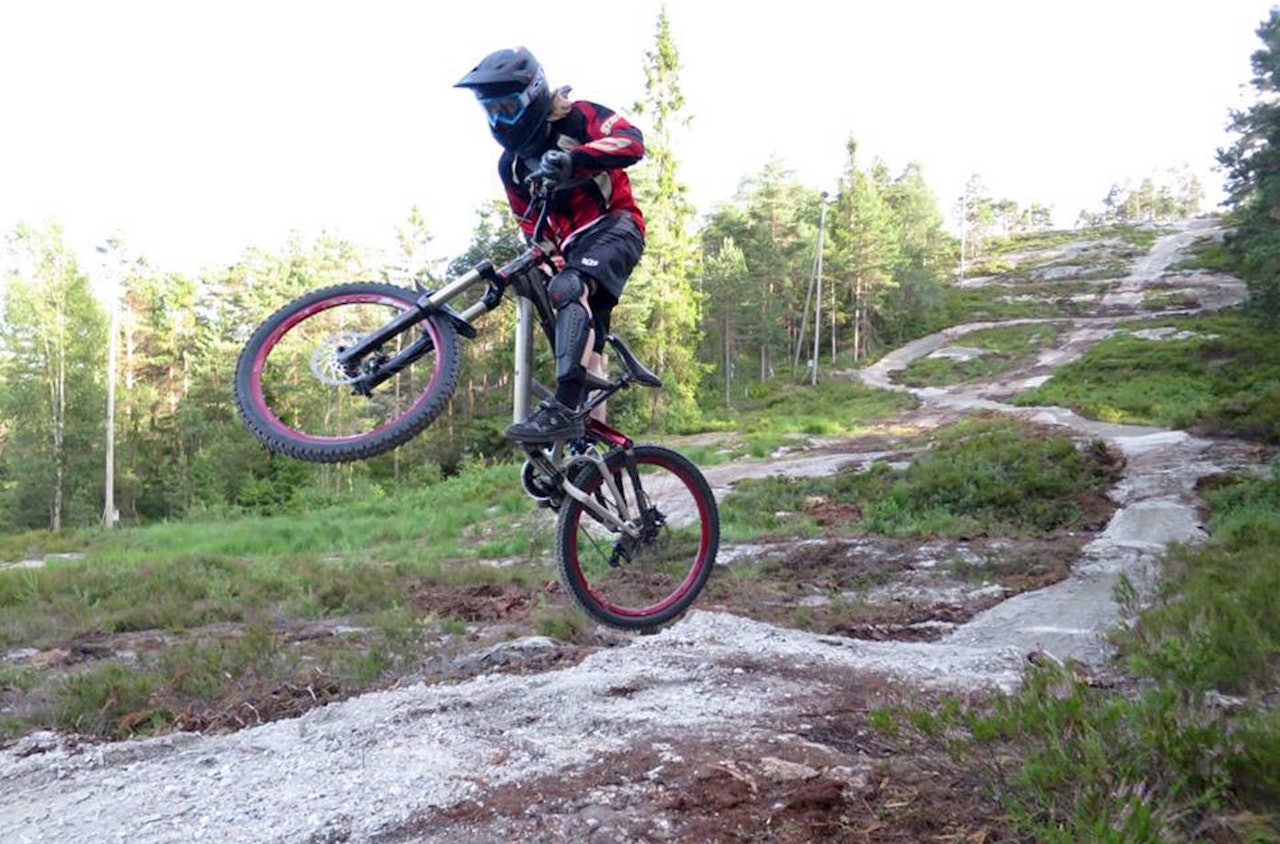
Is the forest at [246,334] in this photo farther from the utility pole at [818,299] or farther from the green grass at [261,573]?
the green grass at [261,573]

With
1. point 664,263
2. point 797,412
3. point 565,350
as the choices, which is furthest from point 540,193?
point 797,412

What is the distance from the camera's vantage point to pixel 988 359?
4969 cm

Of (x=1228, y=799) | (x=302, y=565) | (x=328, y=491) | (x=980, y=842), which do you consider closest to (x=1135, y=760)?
(x=1228, y=799)

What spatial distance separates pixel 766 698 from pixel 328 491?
90.1ft

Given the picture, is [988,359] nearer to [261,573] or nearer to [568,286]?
[261,573]

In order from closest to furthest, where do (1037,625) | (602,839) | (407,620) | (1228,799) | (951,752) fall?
1. (1228,799)
2. (602,839)
3. (951,752)
4. (1037,625)
5. (407,620)

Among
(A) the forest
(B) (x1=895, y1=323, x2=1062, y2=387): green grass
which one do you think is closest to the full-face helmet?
(A) the forest

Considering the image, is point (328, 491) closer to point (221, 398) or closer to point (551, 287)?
point (221, 398)

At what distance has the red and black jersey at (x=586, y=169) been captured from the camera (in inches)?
151

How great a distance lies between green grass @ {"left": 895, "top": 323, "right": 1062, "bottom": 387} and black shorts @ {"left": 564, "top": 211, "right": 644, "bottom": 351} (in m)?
42.7

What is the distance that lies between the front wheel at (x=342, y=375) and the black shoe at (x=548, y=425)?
0.43 meters

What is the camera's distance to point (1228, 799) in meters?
2.44

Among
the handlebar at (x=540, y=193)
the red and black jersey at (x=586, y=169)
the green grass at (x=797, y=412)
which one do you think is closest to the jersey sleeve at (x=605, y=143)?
the red and black jersey at (x=586, y=169)

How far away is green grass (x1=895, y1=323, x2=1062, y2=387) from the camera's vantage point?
45562 millimetres
